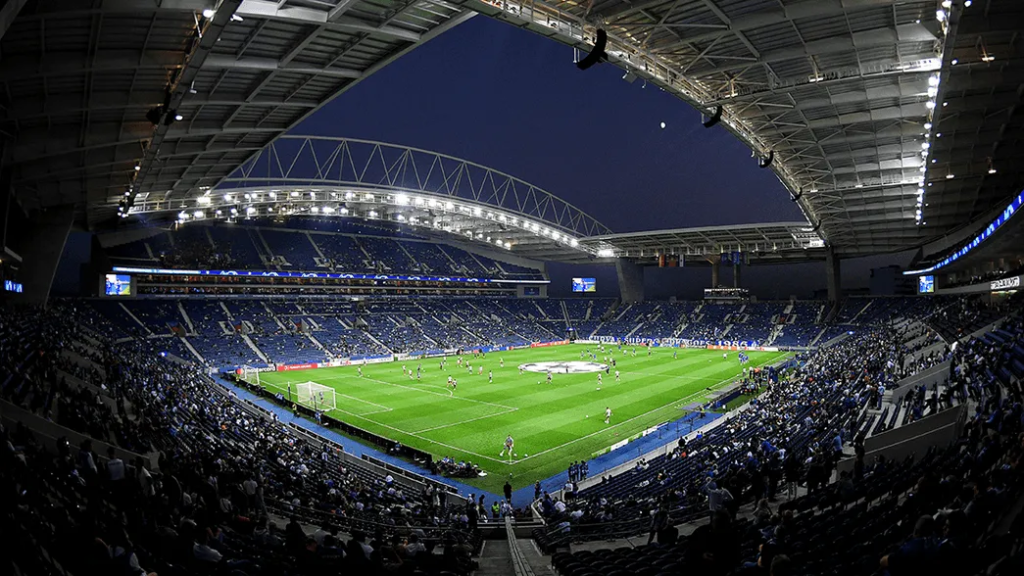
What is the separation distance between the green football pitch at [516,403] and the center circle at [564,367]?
733 mm

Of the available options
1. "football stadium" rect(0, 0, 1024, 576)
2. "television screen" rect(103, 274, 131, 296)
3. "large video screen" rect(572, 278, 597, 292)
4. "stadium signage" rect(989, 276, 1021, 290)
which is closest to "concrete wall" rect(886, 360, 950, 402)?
"football stadium" rect(0, 0, 1024, 576)

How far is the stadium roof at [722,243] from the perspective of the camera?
212 ft

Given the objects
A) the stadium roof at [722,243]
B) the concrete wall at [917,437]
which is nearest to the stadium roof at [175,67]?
the concrete wall at [917,437]

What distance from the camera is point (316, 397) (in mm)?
38750

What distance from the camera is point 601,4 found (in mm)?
19344

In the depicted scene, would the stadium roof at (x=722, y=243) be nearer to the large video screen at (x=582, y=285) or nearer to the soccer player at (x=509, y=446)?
the large video screen at (x=582, y=285)

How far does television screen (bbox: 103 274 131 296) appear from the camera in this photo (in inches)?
2263

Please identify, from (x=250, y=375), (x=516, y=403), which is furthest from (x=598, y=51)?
(x=250, y=375)

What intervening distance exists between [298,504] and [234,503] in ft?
10.5

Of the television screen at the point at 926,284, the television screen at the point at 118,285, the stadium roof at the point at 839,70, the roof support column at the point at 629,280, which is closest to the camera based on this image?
the stadium roof at the point at 839,70

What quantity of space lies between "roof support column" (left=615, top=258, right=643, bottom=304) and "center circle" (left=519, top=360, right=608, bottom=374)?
115 ft

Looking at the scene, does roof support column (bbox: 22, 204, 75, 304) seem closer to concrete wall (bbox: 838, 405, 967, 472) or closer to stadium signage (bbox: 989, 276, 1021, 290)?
concrete wall (bbox: 838, 405, 967, 472)

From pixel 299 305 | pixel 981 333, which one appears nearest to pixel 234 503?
pixel 981 333

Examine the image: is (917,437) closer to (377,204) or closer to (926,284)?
(377,204)
